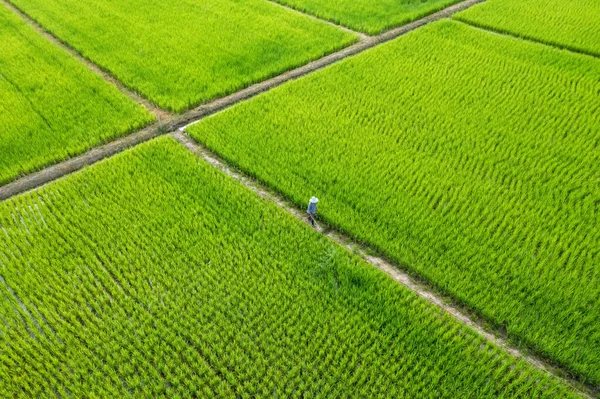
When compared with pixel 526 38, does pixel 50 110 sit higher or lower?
lower

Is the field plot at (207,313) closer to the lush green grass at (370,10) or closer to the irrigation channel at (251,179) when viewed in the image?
the irrigation channel at (251,179)

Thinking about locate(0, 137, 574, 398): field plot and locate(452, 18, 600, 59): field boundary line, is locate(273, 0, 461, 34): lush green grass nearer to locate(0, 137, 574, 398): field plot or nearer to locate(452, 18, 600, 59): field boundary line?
locate(452, 18, 600, 59): field boundary line

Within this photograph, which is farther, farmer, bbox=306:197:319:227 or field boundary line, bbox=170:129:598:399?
farmer, bbox=306:197:319:227

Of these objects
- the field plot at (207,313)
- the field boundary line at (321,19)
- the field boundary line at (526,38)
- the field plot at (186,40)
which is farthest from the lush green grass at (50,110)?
the field boundary line at (526,38)

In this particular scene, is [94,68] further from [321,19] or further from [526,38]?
[526,38]

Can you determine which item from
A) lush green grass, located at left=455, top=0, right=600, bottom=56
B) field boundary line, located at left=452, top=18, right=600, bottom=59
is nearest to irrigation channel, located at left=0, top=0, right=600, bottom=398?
field boundary line, located at left=452, top=18, right=600, bottom=59

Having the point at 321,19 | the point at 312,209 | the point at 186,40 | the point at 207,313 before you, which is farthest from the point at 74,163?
the point at 321,19

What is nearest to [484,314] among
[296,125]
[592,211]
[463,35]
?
[592,211]
